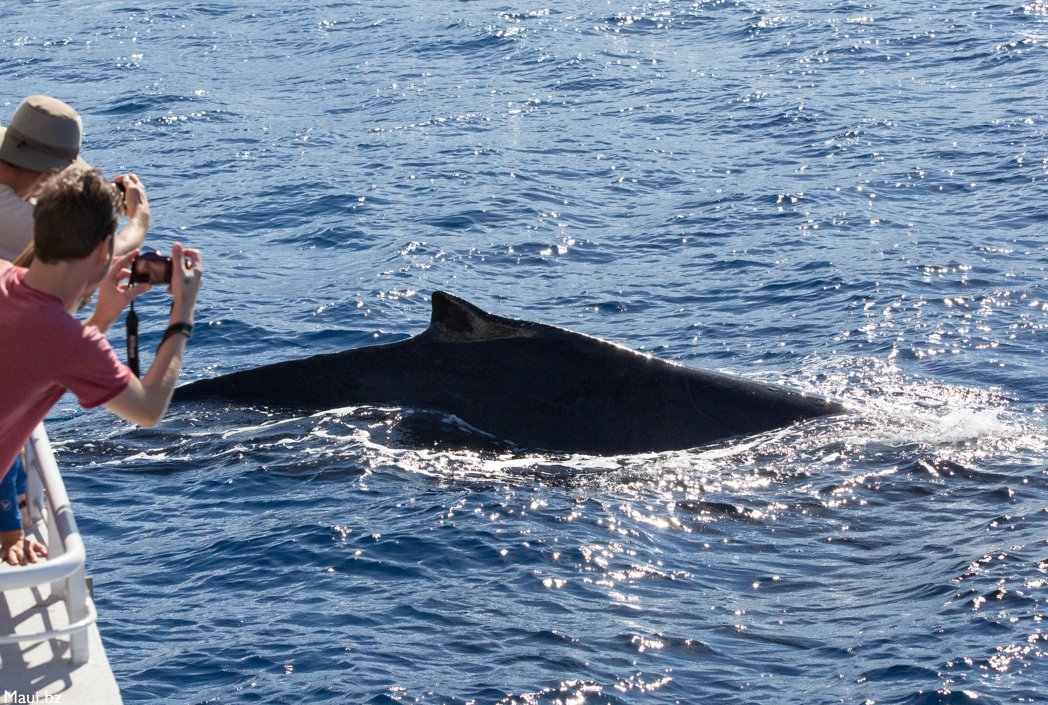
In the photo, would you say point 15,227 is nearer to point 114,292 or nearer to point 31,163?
point 31,163

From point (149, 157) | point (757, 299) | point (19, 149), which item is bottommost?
point (757, 299)

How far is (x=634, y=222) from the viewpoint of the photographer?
17.3 metres

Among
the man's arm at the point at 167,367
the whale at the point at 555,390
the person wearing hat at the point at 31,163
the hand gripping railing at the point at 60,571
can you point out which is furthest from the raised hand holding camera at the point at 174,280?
the whale at the point at 555,390

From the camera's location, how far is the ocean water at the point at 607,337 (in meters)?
6.96

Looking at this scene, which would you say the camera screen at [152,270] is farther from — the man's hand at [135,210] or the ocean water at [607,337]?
the ocean water at [607,337]

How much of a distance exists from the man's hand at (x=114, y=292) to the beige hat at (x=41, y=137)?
109 centimetres

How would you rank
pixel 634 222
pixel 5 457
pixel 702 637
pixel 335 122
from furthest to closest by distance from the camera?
pixel 335 122 → pixel 634 222 → pixel 702 637 → pixel 5 457

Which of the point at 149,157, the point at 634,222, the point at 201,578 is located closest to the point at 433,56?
the point at 149,157

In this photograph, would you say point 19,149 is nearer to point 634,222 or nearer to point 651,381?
point 651,381

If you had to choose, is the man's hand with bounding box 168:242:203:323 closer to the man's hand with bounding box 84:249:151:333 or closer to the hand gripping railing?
the man's hand with bounding box 84:249:151:333

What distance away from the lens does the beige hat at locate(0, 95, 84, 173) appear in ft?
18.8

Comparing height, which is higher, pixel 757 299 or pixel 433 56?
pixel 433 56

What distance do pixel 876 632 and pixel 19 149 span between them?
474 cm

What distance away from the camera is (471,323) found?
9.16m
